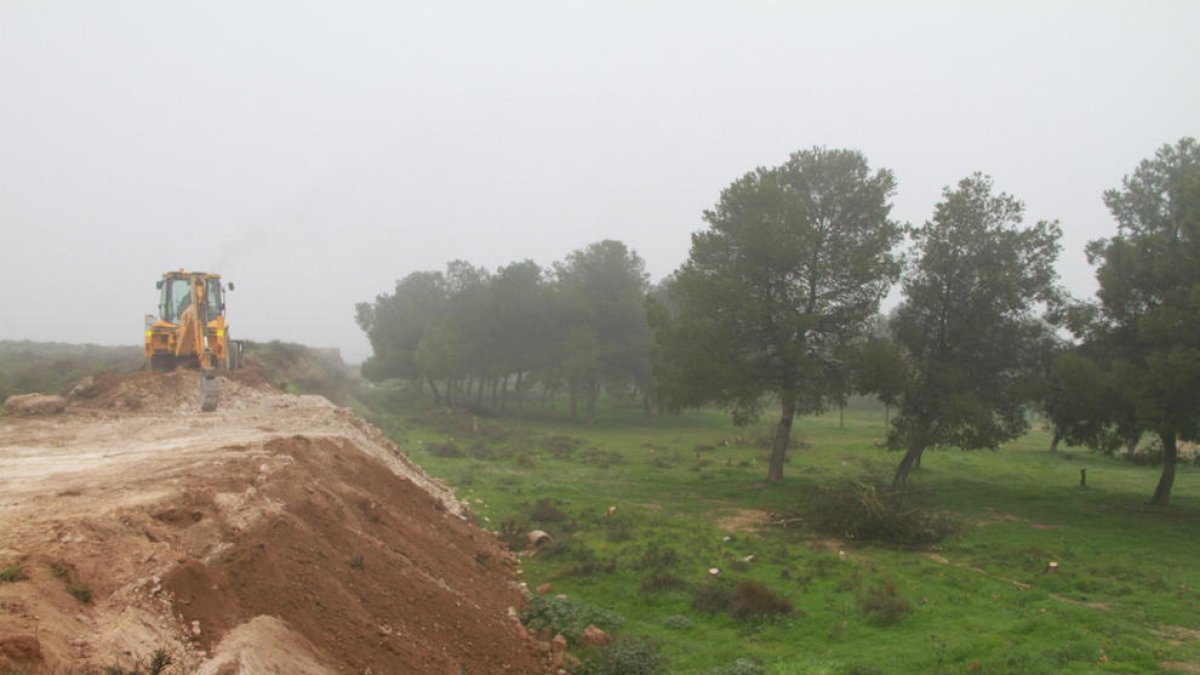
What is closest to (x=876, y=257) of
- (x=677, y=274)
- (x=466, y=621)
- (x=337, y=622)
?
(x=677, y=274)

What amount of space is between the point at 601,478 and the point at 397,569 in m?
17.0

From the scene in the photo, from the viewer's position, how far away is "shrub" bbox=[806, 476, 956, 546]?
57.4ft

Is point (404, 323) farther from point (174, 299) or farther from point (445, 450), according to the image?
point (174, 299)

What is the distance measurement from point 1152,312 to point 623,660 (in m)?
18.6

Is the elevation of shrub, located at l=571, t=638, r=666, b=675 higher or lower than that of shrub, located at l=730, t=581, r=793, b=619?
lower

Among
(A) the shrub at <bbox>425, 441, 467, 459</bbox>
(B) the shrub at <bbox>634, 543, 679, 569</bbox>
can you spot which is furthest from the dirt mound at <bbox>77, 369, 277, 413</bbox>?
(B) the shrub at <bbox>634, 543, 679, 569</bbox>

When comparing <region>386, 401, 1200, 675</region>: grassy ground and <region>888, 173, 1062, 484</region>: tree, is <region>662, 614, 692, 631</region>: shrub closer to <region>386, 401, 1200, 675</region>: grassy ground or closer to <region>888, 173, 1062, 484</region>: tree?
<region>386, 401, 1200, 675</region>: grassy ground

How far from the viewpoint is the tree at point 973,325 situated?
23438 millimetres

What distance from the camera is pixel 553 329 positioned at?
54969 mm

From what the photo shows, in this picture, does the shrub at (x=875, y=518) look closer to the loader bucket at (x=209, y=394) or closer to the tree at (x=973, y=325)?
the tree at (x=973, y=325)

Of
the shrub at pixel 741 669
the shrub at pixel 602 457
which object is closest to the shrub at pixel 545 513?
the shrub at pixel 741 669

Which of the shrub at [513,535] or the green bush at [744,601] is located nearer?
the green bush at [744,601]

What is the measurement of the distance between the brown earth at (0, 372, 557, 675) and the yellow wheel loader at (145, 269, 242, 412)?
30.5 ft

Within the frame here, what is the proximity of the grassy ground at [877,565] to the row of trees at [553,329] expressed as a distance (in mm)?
19904
